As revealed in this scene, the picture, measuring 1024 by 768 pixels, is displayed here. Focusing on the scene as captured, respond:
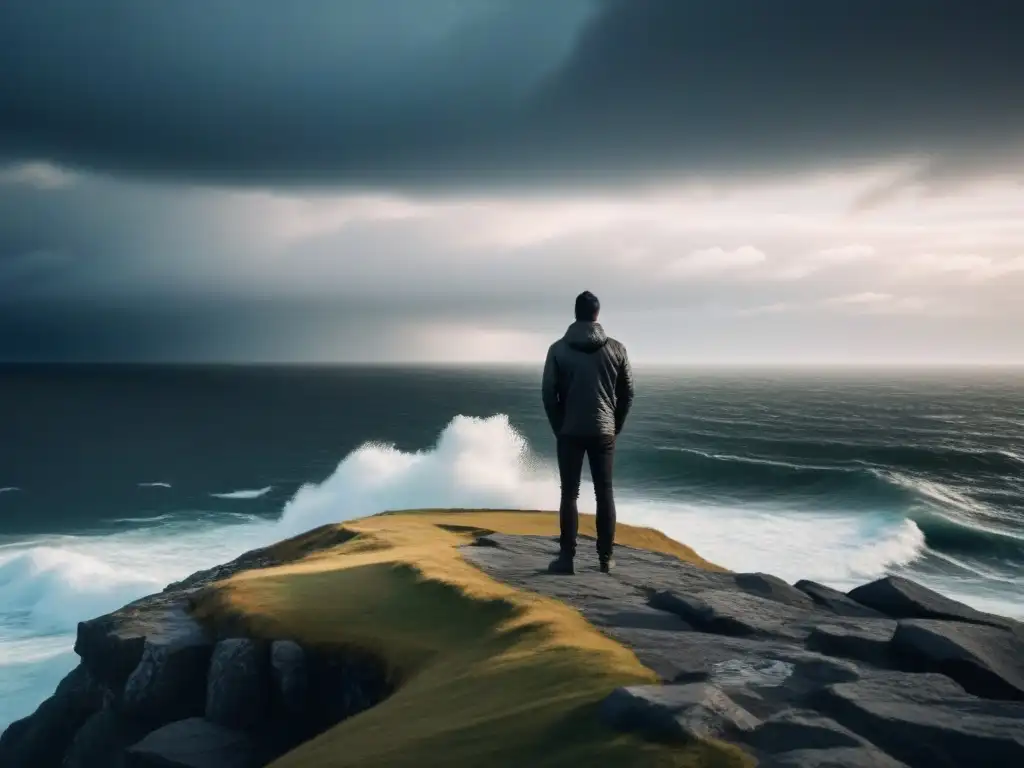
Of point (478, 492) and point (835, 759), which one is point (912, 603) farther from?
point (478, 492)

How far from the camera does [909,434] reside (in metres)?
81.1

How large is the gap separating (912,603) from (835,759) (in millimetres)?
5445

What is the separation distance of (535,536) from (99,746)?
7.10 meters

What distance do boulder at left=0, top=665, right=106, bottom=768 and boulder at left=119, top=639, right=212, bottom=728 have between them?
8.05 ft

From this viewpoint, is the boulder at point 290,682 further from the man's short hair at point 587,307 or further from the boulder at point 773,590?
the boulder at point 773,590

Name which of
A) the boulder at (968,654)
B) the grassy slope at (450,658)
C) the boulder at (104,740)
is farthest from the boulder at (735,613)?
the boulder at (104,740)

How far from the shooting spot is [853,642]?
708 centimetres

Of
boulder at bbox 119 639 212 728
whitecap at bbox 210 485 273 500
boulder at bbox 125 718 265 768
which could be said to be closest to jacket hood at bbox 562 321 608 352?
boulder at bbox 125 718 265 768

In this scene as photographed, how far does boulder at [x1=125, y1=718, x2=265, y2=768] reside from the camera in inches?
315

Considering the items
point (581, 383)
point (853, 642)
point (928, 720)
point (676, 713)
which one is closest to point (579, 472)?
point (581, 383)

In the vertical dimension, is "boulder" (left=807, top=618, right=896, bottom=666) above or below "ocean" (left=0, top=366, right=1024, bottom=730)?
above

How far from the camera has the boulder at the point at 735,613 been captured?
771 centimetres

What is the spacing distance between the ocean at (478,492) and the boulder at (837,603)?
18.8 meters

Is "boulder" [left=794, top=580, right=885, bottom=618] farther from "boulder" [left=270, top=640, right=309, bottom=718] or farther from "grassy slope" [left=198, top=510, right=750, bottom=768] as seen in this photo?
"boulder" [left=270, top=640, right=309, bottom=718]
